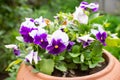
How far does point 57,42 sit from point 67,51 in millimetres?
142

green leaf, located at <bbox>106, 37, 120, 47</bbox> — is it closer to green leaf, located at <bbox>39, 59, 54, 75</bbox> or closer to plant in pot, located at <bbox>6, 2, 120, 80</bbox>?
plant in pot, located at <bbox>6, 2, 120, 80</bbox>

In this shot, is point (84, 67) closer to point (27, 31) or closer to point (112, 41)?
point (112, 41)

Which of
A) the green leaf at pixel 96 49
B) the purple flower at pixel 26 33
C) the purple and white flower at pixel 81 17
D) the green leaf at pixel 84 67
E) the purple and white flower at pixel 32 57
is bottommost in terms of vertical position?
the green leaf at pixel 84 67

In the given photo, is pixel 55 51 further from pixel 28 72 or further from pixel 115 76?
pixel 115 76

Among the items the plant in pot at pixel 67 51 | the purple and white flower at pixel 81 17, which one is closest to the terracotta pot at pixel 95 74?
the plant in pot at pixel 67 51

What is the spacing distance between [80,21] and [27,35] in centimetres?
25

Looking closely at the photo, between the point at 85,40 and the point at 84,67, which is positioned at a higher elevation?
the point at 85,40

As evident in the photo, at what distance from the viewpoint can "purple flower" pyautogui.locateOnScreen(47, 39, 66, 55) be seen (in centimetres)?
129

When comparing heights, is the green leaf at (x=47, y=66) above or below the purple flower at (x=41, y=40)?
below

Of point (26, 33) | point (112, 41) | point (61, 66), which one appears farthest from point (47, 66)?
point (112, 41)

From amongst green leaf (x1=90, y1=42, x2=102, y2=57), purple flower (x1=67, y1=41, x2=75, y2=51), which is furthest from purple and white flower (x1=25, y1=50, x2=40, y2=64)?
green leaf (x1=90, y1=42, x2=102, y2=57)

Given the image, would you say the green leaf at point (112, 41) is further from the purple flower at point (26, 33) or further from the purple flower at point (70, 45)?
the purple flower at point (26, 33)

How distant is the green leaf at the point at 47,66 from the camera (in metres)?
1.33

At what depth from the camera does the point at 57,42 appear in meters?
1.29
